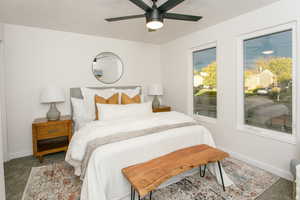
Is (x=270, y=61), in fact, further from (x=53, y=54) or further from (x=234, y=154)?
(x=53, y=54)

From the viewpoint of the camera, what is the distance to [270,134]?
2330 millimetres

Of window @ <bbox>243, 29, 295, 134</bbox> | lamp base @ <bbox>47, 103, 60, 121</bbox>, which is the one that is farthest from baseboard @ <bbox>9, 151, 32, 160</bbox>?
window @ <bbox>243, 29, 295, 134</bbox>

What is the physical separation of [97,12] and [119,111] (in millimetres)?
1614

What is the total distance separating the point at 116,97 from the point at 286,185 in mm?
2973

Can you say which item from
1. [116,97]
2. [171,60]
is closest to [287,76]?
[171,60]

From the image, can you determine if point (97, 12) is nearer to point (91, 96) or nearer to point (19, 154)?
point (91, 96)

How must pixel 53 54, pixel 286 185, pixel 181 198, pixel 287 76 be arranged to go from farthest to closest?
pixel 53 54 < pixel 287 76 < pixel 286 185 < pixel 181 198

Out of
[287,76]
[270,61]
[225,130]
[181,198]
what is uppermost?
[270,61]

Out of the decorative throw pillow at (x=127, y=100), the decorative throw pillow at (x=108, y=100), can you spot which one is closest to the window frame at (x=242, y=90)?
the decorative throw pillow at (x=127, y=100)

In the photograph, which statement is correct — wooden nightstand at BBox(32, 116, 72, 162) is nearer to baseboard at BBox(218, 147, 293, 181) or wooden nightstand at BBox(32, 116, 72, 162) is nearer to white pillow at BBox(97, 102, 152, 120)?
white pillow at BBox(97, 102, 152, 120)

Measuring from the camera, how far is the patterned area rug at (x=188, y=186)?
6.01 feet

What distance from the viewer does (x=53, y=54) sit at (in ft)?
10.2

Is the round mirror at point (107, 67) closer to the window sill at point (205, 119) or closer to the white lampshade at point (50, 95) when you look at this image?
the white lampshade at point (50, 95)

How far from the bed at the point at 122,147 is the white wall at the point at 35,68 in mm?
1517
